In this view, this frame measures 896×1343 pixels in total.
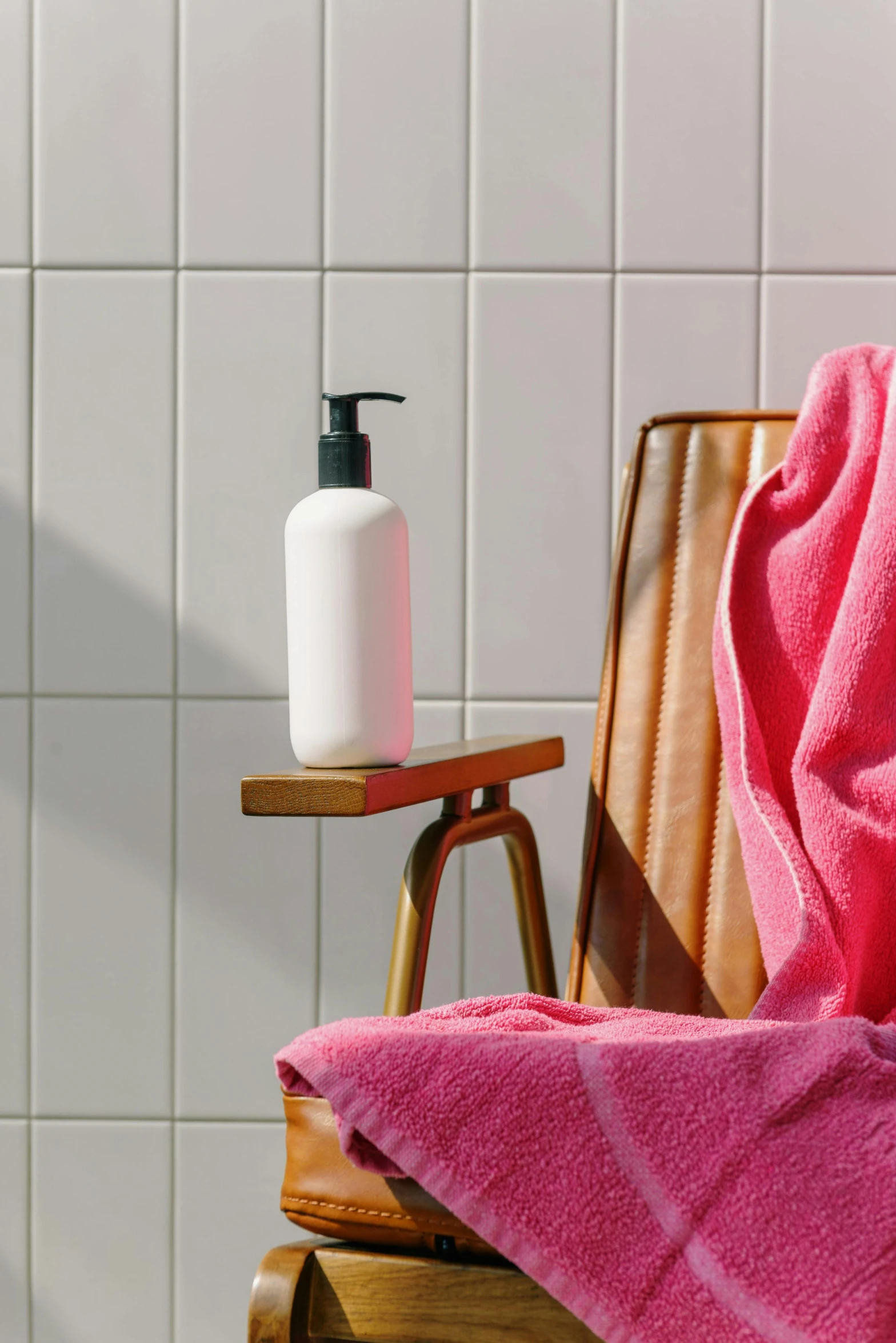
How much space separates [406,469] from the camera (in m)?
1.05

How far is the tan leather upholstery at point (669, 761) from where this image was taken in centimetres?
83

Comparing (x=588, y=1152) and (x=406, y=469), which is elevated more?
(x=406, y=469)

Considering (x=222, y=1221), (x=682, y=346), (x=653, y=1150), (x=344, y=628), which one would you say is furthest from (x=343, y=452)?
(x=222, y=1221)

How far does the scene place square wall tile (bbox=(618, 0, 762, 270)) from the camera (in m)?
1.03

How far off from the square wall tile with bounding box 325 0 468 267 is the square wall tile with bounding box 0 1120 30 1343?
96cm

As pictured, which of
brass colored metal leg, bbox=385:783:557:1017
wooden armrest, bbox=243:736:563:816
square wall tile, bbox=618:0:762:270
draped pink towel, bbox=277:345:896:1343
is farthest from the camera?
square wall tile, bbox=618:0:762:270

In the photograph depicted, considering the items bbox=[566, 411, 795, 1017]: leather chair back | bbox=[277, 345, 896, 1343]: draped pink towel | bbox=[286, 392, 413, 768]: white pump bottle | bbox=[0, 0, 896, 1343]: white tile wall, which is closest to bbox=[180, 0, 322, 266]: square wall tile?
bbox=[0, 0, 896, 1343]: white tile wall

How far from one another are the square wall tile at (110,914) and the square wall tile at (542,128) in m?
0.57

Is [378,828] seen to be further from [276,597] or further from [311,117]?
[311,117]

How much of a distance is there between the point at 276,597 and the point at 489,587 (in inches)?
8.0

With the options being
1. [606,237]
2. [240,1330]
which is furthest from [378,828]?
[606,237]

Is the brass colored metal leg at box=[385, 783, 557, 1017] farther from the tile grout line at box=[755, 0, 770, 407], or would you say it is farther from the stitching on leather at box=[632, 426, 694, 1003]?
the tile grout line at box=[755, 0, 770, 407]

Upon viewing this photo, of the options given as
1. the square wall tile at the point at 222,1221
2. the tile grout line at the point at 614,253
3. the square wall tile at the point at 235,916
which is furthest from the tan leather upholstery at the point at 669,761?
the square wall tile at the point at 222,1221

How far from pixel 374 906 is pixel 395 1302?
579 mm
